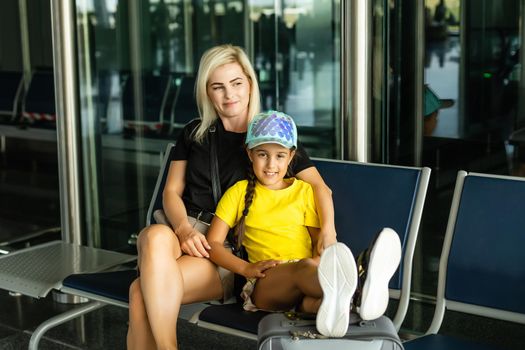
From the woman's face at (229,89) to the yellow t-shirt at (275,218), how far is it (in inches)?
11.9

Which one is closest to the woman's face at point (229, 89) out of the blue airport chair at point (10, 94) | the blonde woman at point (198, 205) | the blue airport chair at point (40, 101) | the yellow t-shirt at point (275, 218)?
the blonde woman at point (198, 205)

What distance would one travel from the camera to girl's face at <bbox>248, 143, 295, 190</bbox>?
10.00 ft

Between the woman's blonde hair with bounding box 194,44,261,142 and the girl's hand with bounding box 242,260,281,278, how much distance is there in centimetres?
59

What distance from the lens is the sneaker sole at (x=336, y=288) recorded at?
7.97 feet

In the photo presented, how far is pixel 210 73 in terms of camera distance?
3256 mm

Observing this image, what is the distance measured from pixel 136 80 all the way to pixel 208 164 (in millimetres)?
1799

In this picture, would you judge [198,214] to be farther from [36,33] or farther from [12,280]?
[36,33]

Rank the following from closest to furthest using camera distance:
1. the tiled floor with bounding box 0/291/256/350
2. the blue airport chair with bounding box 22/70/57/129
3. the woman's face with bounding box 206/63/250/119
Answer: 1. the woman's face with bounding box 206/63/250/119
2. the tiled floor with bounding box 0/291/256/350
3. the blue airport chair with bounding box 22/70/57/129

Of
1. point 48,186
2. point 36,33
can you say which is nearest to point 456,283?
point 36,33

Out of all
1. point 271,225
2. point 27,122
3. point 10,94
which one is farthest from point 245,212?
point 10,94

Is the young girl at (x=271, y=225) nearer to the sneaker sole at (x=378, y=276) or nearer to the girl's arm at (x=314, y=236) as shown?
the girl's arm at (x=314, y=236)

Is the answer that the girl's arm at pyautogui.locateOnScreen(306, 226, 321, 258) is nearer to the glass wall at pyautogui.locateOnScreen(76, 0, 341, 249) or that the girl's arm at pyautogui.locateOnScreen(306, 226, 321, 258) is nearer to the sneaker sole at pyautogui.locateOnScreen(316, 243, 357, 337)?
the sneaker sole at pyautogui.locateOnScreen(316, 243, 357, 337)

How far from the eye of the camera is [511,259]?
Answer: 9.28 feet

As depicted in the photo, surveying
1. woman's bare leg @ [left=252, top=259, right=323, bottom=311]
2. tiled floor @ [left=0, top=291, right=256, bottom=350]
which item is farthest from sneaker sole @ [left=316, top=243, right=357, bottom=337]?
tiled floor @ [left=0, top=291, right=256, bottom=350]
